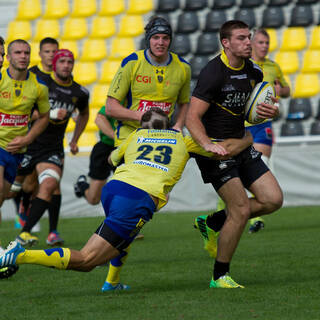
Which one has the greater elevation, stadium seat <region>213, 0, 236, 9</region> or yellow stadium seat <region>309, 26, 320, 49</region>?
stadium seat <region>213, 0, 236, 9</region>

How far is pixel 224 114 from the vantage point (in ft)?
19.9

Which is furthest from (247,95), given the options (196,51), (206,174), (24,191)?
(196,51)

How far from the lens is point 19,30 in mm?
20062

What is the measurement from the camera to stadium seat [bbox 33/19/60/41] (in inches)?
780

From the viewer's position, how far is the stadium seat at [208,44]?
696 inches

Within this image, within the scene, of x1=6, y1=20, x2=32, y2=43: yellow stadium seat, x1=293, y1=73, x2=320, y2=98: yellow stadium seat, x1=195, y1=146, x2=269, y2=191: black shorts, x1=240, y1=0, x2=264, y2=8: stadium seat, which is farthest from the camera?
x1=6, y1=20, x2=32, y2=43: yellow stadium seat

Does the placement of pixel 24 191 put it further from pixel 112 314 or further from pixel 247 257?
pixel 112 314

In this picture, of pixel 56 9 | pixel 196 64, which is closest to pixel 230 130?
pixel 196 64

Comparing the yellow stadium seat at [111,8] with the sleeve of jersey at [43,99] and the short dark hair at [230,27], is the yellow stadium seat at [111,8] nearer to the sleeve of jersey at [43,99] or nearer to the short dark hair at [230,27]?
the sleeve of jersey at [43,99]

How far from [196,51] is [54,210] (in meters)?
8.96

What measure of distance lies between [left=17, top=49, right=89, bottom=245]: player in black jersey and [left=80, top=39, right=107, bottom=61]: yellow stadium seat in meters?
9.28

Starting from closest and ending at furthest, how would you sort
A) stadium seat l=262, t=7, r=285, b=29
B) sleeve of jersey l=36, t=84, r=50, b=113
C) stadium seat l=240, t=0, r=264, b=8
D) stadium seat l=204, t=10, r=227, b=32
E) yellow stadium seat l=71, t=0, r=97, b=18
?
sleeve of jersey l=36, t=84, r=50, b=113 → stadium seat l=262, t=7, r=285, b=29 → stadium seat l=204, t=10, r=227, b=32 → stadium seat l=240, t=0, r=264, b=8 → yellow stadium seat l=71, t=0, r=97, b=18

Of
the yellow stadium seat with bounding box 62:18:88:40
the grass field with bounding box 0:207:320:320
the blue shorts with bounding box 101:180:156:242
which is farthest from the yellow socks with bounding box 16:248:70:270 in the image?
the yellow stadium seat with bounding box 62:18:88:40

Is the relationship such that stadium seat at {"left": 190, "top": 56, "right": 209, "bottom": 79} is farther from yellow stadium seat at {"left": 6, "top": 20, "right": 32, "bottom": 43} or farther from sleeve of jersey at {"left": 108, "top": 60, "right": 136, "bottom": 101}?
sleeve of jersey at {"left": 108, "top": 60, "right": 136, "bottom": 101}
